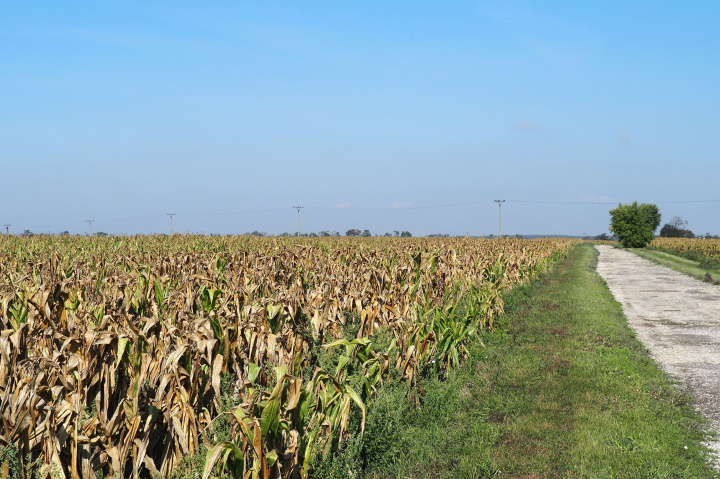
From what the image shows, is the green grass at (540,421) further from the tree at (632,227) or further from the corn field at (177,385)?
the tree at (632,227)

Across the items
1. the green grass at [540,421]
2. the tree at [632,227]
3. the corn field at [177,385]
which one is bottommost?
the green grass at [540,421]

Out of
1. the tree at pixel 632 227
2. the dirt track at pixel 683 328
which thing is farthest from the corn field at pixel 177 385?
the tree at pixel 632 227

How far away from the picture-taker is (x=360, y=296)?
314 inches

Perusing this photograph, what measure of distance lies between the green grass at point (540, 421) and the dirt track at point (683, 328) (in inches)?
13.8

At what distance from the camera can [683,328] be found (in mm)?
13242

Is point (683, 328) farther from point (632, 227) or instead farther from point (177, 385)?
point (632, 227)

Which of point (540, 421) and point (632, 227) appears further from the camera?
point (632, 227)

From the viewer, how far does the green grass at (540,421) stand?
18.0ft

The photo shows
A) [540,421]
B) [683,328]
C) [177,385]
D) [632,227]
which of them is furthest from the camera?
[632,227]

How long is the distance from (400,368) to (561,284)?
17.3 metres

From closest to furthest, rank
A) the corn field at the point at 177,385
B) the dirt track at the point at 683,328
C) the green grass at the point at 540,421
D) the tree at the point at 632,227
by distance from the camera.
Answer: the corn field at the point at 177,385, the green grass at the point at 540,421, the dirt track at the point at 683,328, the tree at the point at 632,227

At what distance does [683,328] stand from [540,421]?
27.3ft

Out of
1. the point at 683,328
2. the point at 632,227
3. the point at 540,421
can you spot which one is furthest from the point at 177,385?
the point at 632,227

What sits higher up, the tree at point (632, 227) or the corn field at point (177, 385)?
the tree at point (632, 227)
